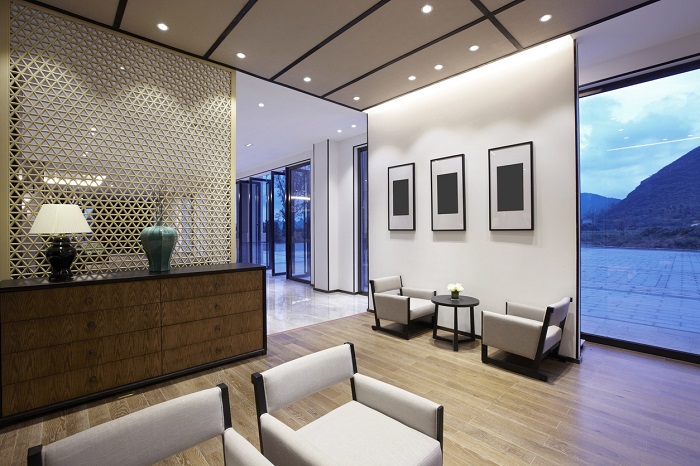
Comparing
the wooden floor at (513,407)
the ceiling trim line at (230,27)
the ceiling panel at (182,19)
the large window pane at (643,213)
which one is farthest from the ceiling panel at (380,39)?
the wooden floor at (513,407)

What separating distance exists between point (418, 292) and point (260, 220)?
7904mm

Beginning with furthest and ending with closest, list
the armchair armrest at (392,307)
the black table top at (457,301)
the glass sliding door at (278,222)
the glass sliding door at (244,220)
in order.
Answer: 1. the glass sliding door at (244,220)
2. the glass sliding door at (278,222)
3. the armchair armrest at (392,307)
4. the black table top at (457,301)

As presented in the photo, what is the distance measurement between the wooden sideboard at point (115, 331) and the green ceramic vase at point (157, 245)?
0.43 ft

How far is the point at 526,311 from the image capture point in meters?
3.94

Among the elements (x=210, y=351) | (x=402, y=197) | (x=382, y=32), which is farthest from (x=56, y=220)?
(x=402, y=197)

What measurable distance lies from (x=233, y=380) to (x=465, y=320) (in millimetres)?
3171

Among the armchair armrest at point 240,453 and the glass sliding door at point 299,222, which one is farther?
the glass sliding door at point 299,222

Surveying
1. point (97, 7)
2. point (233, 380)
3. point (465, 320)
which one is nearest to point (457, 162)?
point (465, 320)

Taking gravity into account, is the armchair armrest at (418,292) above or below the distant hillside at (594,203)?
below

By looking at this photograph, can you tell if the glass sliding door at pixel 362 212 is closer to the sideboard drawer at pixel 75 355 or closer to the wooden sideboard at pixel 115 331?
the wooden sideboard at pixel 115 331

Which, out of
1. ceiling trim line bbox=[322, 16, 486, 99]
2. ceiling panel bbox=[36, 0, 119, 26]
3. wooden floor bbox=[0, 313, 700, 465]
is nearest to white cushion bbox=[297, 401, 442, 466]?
wooden floor bbox=[0, 313, 700, 465]

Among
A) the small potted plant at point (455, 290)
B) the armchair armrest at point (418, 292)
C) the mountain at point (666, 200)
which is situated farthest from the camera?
the armchair armrest at point (418, 292)

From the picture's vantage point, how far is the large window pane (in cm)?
381

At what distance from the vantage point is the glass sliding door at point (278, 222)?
10.5m
